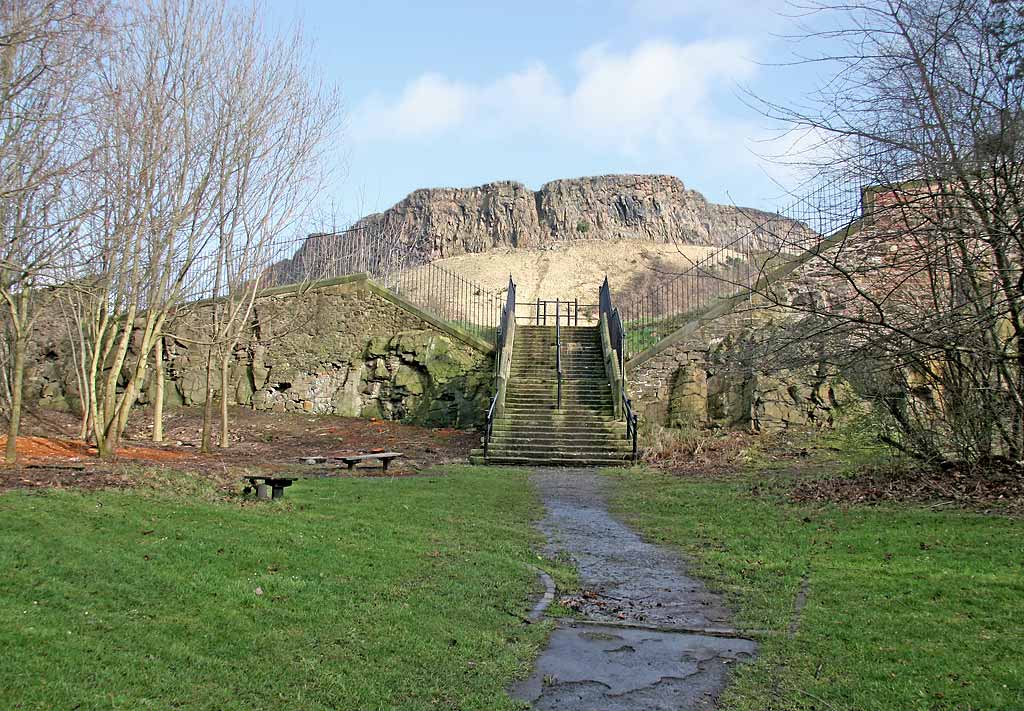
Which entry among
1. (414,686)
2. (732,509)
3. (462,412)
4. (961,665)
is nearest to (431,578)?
(414,686)

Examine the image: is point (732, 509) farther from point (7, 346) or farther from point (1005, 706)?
point (7, 346)

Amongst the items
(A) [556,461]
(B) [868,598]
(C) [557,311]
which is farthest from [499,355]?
(B) [868,598]

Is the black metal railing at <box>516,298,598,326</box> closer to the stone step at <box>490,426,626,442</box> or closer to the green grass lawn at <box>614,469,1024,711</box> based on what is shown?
the stone step at <box>490,426,626,442</box>

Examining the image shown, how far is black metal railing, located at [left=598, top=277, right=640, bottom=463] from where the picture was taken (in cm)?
1675

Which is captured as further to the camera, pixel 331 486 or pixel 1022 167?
pixel 331 486

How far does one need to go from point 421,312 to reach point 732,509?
14.5m

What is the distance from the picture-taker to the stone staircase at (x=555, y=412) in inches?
650

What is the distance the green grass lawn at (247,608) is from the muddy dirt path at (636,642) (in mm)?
281

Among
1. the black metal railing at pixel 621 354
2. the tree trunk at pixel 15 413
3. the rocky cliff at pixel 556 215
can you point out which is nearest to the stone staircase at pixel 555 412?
the black metal railing at pixel 621 354

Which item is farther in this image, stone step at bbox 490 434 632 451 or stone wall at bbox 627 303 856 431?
stone wall at bbox 627 303 856 431

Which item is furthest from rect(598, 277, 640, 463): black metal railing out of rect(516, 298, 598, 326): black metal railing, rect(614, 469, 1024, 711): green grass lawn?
rect(614, 469, 1024, 711): green grass lawn

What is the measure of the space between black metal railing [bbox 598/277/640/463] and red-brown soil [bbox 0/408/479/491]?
11.1 feet

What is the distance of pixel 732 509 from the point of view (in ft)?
33.6

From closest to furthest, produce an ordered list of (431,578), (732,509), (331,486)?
1. (431,578)
2. (732,509)
3. (331,486)
